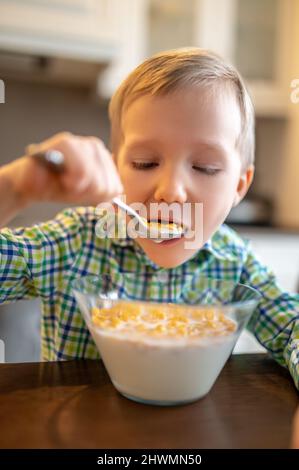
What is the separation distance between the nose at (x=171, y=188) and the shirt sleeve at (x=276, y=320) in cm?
23

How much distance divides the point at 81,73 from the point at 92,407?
6.63 ft

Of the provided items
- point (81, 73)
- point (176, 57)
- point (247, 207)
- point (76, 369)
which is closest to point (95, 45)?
point (81, 73)

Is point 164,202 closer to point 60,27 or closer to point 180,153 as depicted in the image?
point 180,153

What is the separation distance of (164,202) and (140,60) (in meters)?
1.84

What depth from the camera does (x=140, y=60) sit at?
91.1 inches

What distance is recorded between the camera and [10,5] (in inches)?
76.1

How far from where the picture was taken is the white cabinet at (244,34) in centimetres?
237

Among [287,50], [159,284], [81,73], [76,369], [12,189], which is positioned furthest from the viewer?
[287,50]

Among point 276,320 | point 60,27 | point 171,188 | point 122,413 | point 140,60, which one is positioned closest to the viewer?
point 122,413

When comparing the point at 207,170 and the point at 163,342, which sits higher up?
the point at 207,170

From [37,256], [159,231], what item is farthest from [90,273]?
[159,231]

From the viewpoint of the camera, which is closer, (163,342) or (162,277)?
(163,342)

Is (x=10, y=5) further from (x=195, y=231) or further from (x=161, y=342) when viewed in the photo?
(x=161, y=342)
